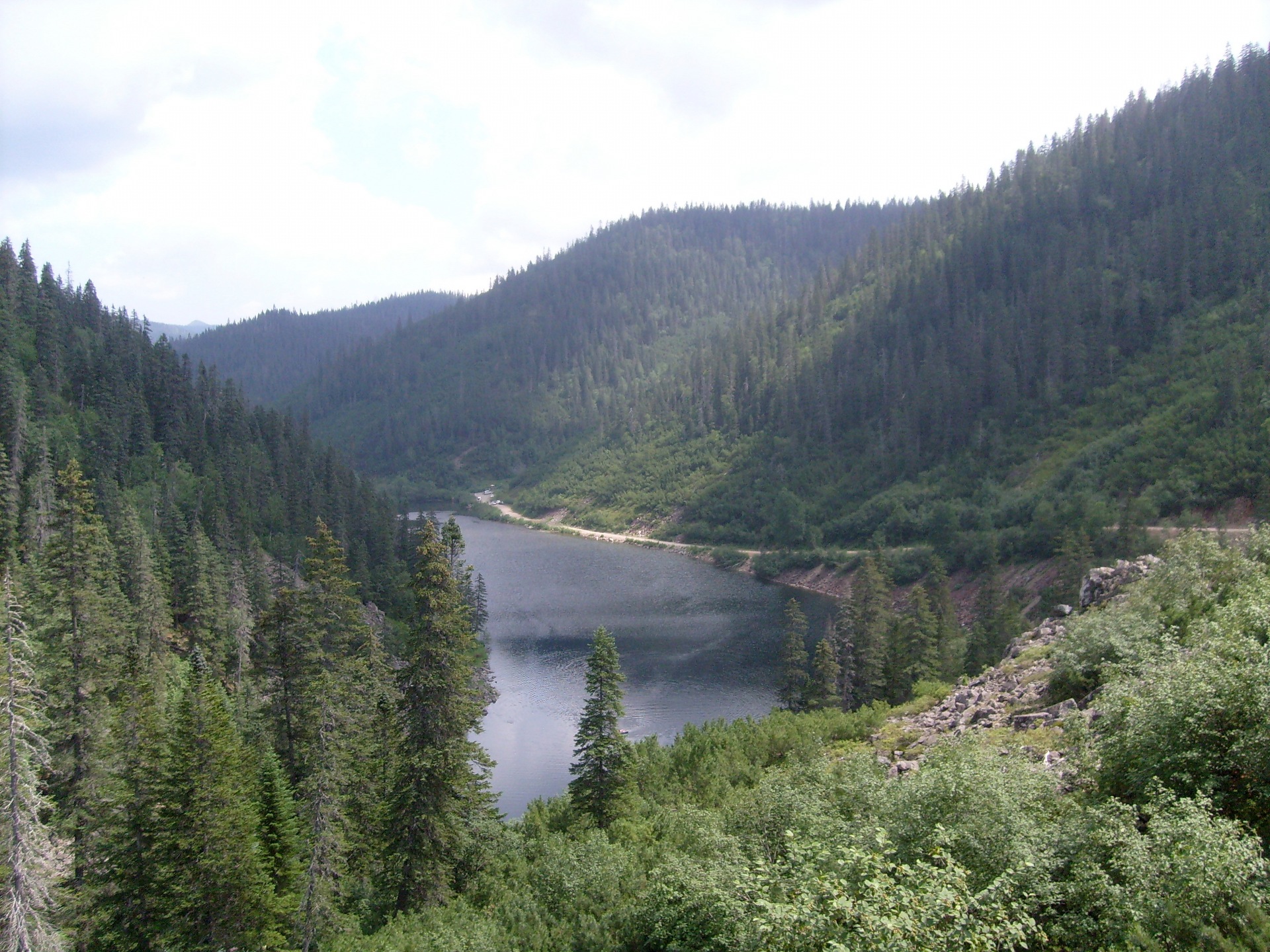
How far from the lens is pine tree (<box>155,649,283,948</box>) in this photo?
69.7ft

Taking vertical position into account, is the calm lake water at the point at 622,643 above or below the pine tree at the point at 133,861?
below

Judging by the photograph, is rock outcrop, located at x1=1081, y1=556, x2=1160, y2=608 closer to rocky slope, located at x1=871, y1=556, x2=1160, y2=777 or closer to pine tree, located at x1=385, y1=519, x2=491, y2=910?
rocky slope, located at x1=871, y1=556, x2=1160, y2=777

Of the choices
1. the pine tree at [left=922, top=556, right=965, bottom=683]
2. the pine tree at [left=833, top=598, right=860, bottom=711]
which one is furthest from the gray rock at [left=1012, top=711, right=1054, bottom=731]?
the pine tree at [left=922, top=556, right=965, bottom=683]

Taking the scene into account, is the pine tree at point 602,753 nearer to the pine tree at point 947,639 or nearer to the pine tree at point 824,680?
the pine tree at point 824,680

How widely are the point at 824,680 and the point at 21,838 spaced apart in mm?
37707

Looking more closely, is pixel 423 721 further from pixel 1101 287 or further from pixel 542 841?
pixel 1101 287

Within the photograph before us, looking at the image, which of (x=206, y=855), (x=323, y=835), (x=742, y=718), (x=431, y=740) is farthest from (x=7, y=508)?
(x=742, y=718)

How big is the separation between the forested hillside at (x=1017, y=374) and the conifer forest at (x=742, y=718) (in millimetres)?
769

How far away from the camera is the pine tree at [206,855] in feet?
69.7

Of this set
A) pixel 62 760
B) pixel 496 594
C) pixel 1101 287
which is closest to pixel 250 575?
pixel 496 594

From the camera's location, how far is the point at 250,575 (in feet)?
213

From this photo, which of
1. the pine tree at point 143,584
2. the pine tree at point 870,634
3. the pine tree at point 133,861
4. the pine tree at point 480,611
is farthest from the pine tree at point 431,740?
the pine tree at point 480,611

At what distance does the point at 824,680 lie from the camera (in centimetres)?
4453

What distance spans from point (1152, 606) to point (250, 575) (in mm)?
64042
